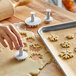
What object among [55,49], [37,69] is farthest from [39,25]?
[37,69]

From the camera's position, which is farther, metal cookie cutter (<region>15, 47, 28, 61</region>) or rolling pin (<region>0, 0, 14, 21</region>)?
rolling pin (<region>0, 0, 14, 21</region>)

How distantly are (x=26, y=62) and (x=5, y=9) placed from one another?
43 centimetres

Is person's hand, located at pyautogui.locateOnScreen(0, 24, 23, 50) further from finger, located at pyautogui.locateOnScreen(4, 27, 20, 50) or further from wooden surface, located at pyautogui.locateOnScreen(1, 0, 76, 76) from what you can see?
wooden surface, located at pyautogui.locateOnScreen(1, 0, 76, 76)

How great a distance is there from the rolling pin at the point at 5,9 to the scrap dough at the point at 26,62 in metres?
0.28

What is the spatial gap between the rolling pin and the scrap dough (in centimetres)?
28

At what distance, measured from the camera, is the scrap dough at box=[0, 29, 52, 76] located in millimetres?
868

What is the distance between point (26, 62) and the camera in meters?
0.93

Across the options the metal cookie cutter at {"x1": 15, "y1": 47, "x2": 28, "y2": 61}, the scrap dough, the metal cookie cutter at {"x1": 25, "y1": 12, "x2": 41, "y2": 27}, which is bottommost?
the scrap dough

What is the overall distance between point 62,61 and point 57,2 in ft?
2.88

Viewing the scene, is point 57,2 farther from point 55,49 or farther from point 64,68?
point 64,68

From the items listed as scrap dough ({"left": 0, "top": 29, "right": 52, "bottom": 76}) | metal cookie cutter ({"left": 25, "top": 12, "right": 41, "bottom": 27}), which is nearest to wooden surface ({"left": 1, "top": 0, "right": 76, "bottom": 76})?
metal cookie cutter ({"left": 25, "top": 12, "right": 41, "bottom": 27})

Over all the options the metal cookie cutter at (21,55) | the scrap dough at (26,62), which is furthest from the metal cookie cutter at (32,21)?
the metal cookie cutter at (21,55)

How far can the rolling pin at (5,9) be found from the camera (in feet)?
4.01

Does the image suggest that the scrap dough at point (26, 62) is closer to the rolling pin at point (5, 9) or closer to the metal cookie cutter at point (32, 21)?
the metal cookie cutter at point (32, 21)
